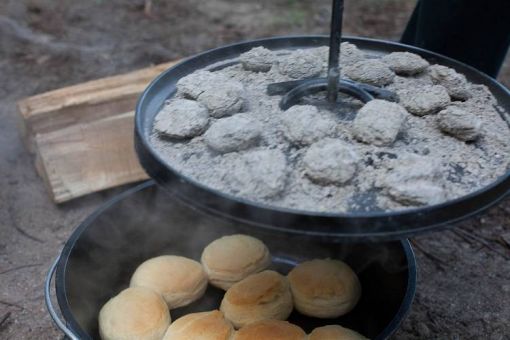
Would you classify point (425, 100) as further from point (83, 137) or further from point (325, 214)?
point (83, 137)

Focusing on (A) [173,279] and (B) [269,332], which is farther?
(A) [173,279]

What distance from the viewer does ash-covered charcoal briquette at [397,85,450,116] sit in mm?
1322

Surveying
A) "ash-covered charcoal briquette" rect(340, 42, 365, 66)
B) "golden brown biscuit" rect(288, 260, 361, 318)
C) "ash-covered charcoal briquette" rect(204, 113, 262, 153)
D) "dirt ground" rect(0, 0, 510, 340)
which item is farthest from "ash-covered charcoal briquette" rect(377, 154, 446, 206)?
"dirt ground" rect(0, 0, 510, 340)

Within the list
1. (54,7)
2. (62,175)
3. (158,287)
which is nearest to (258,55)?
(158,287)

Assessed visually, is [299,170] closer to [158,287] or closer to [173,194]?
[173,194]

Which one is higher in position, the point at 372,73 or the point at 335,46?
the point at 335,46

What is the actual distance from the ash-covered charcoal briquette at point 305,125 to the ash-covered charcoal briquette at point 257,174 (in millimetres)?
69

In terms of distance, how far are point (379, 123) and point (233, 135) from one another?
334 mm

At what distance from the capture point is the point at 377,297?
5.90ft

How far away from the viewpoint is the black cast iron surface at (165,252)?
166 centimetres

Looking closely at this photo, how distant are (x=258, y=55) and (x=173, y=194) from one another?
617 mm

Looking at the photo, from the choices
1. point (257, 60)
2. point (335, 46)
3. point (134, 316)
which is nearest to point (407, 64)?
point (335, 46)

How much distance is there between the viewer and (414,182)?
1063mm

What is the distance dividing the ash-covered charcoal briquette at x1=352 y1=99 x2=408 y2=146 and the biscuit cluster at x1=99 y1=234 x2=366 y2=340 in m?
0.66
